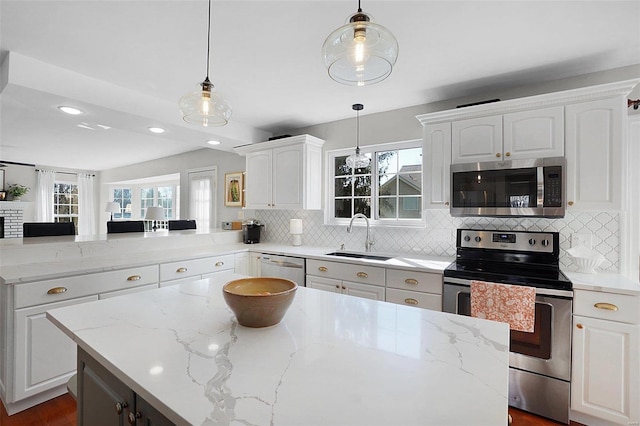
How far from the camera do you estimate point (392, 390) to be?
760 mm

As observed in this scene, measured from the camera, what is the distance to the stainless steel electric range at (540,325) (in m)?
1.96

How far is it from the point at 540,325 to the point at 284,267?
2.19 m

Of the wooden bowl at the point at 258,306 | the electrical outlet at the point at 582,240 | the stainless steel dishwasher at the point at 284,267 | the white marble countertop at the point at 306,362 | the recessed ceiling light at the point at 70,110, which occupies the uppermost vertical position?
the recessed ceiling light at the point at 70,110

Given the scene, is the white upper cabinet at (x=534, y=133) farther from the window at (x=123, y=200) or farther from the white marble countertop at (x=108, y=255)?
the window at (x=123, y=200)

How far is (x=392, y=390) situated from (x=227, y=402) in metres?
0.39

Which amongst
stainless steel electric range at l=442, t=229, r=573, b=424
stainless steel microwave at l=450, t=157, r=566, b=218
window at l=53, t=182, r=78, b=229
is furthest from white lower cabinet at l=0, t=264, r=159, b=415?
window at l=53, t=182, r=78, b=229

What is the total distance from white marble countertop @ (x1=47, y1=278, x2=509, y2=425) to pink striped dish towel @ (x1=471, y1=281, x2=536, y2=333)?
1010 millimetres

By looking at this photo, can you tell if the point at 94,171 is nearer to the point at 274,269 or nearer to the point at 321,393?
the point at 274,269

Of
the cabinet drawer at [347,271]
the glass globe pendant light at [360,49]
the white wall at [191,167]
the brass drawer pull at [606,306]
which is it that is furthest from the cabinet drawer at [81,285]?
the brass drawer pull at [606,306]

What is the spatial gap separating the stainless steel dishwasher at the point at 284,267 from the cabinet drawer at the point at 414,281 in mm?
940

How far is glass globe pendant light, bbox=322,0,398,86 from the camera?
104 centimetres

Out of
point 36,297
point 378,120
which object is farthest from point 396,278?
point 36,297

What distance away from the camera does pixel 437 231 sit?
2961 millimetres

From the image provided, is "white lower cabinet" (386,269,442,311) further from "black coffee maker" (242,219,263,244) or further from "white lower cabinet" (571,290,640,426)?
"black coffee maker" (242,219,263,244)
